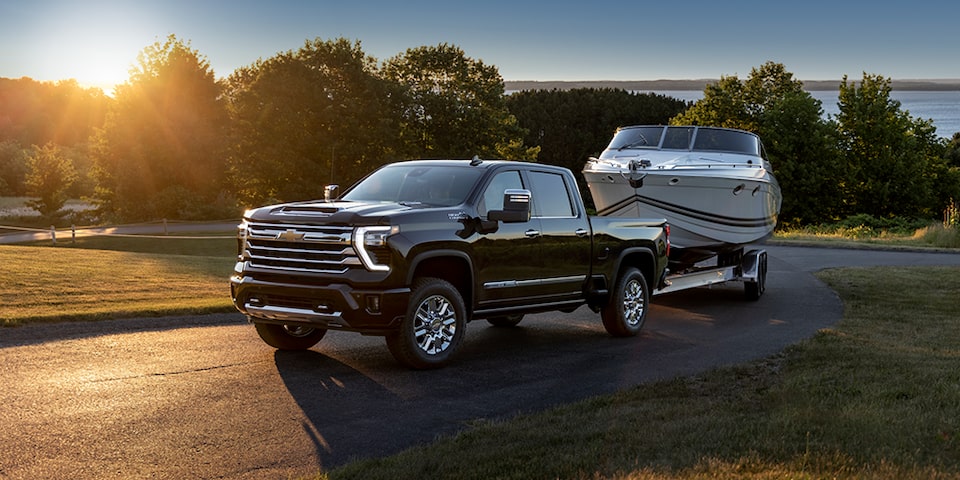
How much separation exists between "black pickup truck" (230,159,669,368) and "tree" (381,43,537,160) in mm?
44037

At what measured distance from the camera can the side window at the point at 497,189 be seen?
33.4 feet

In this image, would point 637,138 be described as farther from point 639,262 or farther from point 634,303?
point 634,303

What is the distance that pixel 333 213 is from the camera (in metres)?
9.07

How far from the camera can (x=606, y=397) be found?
316 inches

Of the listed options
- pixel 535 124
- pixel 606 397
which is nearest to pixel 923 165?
pixel 535 124

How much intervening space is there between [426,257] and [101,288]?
29.6 feet

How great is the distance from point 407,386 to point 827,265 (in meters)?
17.9

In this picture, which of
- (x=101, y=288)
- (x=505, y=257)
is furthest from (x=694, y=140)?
(x=101, y=288)

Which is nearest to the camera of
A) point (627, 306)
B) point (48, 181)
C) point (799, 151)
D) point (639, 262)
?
point (627, 306)

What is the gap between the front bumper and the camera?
879 centimetres

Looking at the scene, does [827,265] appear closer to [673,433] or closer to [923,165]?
[673,433]

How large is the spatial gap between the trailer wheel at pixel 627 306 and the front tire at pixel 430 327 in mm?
2913

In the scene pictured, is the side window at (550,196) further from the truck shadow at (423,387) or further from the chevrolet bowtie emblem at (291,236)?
the chevrolet bowtie emblem at (291,236)

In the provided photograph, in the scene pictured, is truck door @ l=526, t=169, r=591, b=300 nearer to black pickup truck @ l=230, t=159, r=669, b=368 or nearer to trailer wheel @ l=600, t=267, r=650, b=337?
black pickup truck @ l=230, t=159, r=669, b=368
